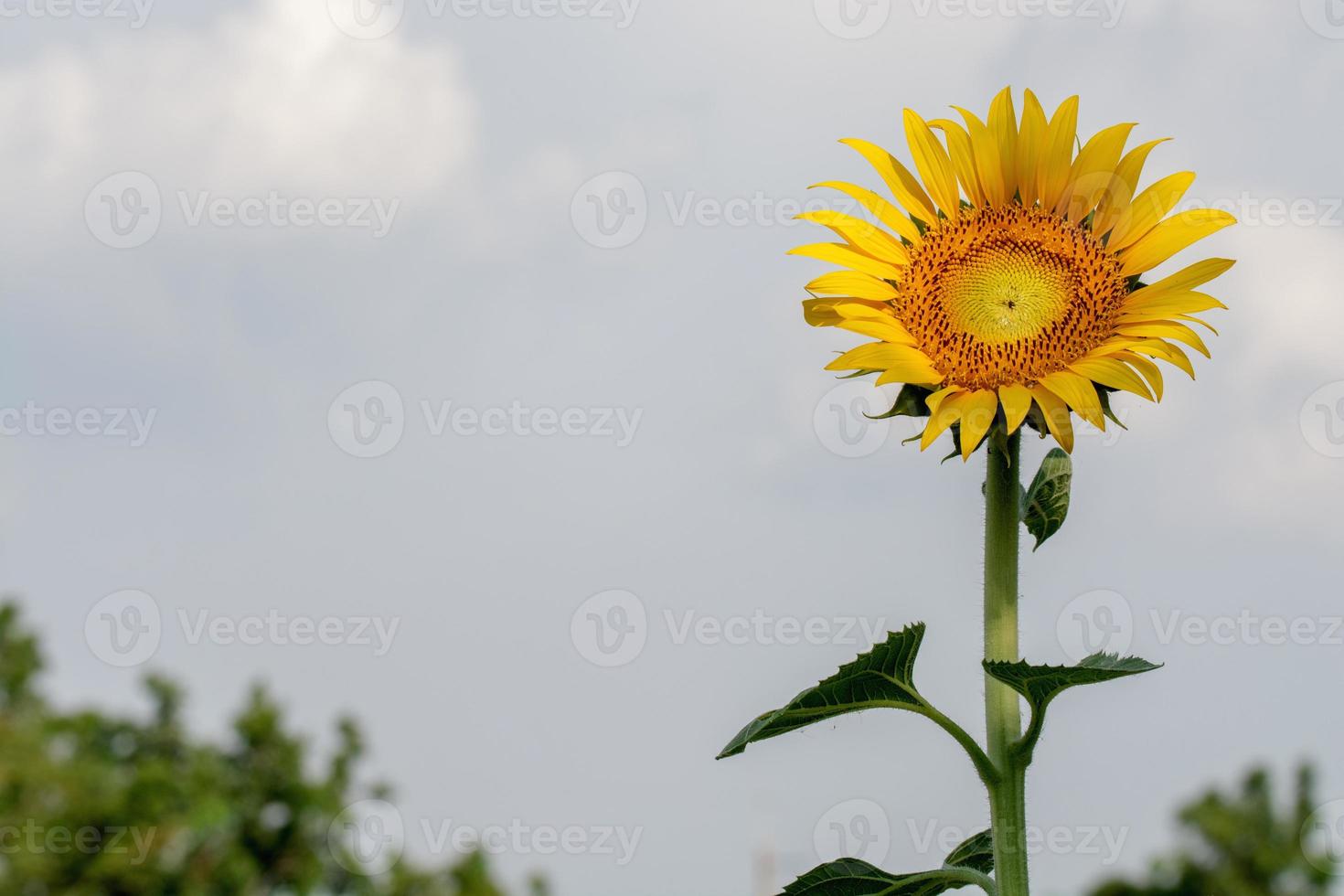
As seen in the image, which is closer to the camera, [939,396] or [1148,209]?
[939,396]

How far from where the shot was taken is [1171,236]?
247 cm

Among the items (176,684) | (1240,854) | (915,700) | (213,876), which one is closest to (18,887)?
(213,876)

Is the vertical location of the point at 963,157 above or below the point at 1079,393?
above

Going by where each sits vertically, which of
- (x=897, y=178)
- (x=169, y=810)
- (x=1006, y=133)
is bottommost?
(x=169, y=810)

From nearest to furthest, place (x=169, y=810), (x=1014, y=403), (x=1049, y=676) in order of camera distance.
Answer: (x=1049, y=676) → (x=1014, y=403) → (x=169, y=810)

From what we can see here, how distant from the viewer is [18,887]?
21.4 m

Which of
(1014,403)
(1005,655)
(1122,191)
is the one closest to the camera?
(1005,655)

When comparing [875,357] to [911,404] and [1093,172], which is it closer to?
[911,404]

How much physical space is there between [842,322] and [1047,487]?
0.46 metres

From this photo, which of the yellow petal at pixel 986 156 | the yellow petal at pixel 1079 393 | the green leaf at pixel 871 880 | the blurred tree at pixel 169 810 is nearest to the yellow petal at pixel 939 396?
the yellow petal at pixel 1079 393

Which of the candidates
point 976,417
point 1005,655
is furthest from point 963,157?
point 1005,655

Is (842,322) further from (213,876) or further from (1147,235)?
(213,876)

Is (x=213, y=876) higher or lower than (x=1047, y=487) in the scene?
lower

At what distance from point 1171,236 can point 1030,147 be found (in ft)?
1.08
